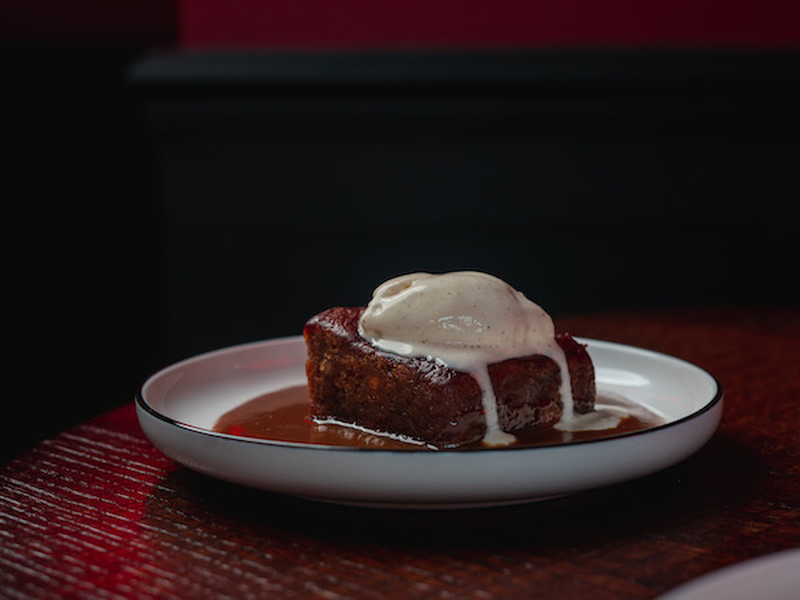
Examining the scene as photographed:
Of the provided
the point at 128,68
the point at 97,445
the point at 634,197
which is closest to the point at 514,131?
the point at 634,197

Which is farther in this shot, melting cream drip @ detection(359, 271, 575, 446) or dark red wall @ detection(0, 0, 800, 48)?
dark red wall @ detection(0, 0, 800, 48)

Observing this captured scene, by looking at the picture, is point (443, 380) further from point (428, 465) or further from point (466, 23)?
point (466, 23)

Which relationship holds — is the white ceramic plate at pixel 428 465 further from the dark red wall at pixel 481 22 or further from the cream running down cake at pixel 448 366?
the dark red wall at pixel 481 22

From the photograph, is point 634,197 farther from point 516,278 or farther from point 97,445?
point 97,445

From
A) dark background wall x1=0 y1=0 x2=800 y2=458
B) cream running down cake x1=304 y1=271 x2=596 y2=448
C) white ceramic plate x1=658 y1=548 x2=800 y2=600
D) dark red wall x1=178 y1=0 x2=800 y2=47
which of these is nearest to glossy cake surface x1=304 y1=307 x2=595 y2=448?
cream running down cake x1=304 y1=271 x2=596 y2=448

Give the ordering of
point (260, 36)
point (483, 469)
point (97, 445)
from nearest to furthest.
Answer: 1. point (483, 469)
2. point (97, 445)
3. point (260, 36)

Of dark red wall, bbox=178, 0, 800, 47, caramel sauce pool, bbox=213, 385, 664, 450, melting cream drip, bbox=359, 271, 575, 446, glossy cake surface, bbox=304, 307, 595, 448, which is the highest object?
dark red wall, bbox=178, 0, 800, 47

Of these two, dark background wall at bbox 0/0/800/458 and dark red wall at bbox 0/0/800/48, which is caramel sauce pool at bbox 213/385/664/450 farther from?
dark red wall at bbox 0/0/800/48
